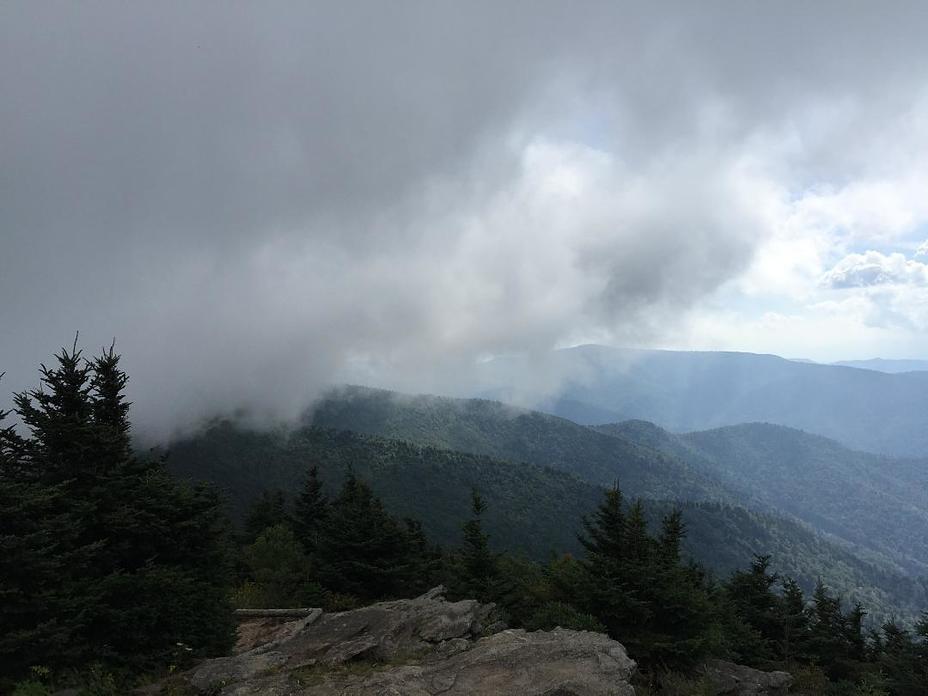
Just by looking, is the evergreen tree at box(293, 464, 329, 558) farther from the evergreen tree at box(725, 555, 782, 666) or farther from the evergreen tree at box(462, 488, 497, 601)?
the evergreen tree at box(725, 555, 782, 666)

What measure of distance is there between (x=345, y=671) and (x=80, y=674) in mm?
6695

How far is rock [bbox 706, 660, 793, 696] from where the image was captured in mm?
17516

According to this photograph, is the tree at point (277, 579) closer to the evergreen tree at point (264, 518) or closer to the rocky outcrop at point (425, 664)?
the rocky outcrop at point (425, 664)

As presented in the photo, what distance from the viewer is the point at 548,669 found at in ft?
42.3

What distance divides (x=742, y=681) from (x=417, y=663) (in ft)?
42.4

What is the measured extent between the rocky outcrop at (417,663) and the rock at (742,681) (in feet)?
21.5

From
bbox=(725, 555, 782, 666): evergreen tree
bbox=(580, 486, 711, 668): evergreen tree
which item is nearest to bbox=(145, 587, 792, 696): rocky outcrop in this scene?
bbox=(580, 486, 711, 668): evergreen tree

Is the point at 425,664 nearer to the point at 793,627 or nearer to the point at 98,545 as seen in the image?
the point at 98,545

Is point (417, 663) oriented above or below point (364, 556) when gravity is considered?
above

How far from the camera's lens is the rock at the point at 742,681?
57.5ft

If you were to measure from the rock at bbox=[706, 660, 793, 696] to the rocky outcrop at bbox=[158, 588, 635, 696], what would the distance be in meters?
6.55

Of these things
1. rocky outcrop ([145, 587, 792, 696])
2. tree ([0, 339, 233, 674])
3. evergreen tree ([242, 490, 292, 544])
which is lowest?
evergreen tree ([242, 490, 292, 544])

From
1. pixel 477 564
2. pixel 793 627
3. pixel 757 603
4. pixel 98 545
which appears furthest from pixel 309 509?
pixel 793 627

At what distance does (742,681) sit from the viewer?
715 inches
